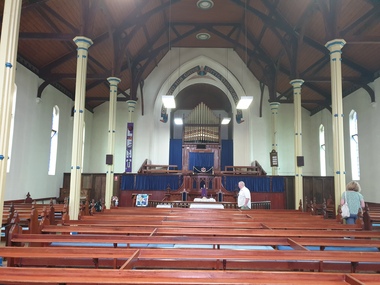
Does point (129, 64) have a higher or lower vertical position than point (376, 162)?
higher

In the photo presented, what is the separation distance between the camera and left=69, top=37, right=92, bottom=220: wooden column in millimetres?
7225

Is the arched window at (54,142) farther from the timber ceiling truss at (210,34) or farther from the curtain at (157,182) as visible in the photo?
the curtain at (157,182)

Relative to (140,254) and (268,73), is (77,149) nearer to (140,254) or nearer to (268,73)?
(140,254)

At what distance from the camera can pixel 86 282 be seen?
1919 millimetres

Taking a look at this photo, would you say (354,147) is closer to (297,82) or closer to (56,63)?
(297,82)

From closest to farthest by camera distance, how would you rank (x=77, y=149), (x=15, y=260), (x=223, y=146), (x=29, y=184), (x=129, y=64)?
(x=15, y=260)
(x=77, y=149)
(x=29, y=184)
(x=129, y=64)
(x=223, y=146)

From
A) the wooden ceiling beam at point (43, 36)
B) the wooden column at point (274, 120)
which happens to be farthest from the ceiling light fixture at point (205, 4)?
the wooden ceiling beam at point (43, 36)

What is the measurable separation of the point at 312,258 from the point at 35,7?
8684 mm

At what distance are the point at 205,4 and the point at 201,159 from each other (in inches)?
281

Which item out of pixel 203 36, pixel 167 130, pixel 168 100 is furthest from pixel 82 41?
pixel 167 130

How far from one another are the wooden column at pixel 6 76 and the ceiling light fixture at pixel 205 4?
25.5 feet

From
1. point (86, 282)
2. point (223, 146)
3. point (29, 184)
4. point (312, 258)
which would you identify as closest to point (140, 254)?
point (86, 282)

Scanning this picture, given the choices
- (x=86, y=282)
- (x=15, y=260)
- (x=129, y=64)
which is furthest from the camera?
(x=129, y=64)

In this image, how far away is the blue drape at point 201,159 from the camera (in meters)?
15.3
